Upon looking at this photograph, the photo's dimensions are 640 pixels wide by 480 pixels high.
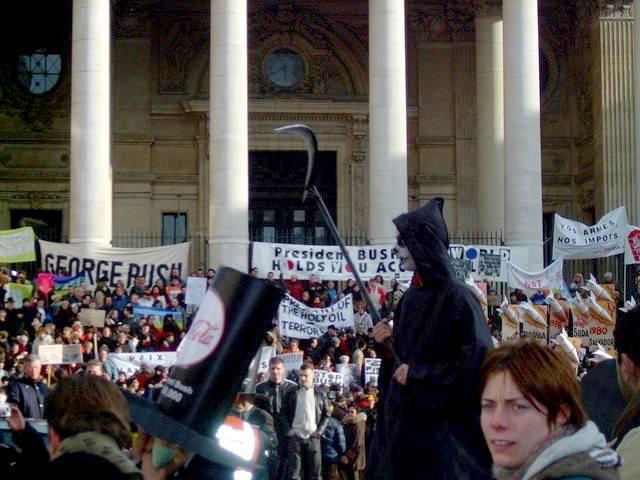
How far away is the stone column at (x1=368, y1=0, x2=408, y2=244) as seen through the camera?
34.5m

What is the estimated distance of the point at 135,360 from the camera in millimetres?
24078

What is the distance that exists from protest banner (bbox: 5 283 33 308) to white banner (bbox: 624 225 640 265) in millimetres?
13051

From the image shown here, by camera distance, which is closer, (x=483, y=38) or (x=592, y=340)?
(x=592, y=340)

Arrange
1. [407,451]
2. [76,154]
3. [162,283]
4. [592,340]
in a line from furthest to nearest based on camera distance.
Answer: [76,154] < [162,283] < [592,340] < [407,451]

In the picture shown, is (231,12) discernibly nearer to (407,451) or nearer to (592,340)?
(592,340)

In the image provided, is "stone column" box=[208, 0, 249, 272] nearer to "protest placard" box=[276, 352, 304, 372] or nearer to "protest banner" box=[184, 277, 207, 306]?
"protest banner" box=[184, 277, 207, 306]

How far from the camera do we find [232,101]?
33875 millimetres

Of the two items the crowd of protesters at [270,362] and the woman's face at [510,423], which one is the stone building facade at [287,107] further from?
the woman's face at [510,423]

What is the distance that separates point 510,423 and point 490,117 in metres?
36.0

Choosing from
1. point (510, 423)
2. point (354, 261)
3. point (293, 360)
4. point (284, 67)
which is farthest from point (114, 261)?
point (510, 423)

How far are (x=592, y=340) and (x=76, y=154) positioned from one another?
13.6 metres

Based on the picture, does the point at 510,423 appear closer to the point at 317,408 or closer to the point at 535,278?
the point at 317,408

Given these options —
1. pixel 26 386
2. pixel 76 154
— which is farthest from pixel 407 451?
pixel 76 154

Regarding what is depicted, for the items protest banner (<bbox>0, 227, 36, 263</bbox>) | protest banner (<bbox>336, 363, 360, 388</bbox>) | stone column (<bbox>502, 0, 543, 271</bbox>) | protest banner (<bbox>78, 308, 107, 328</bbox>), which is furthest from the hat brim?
stone column (<bbox>502, 0, 543, 271</bbox>)
